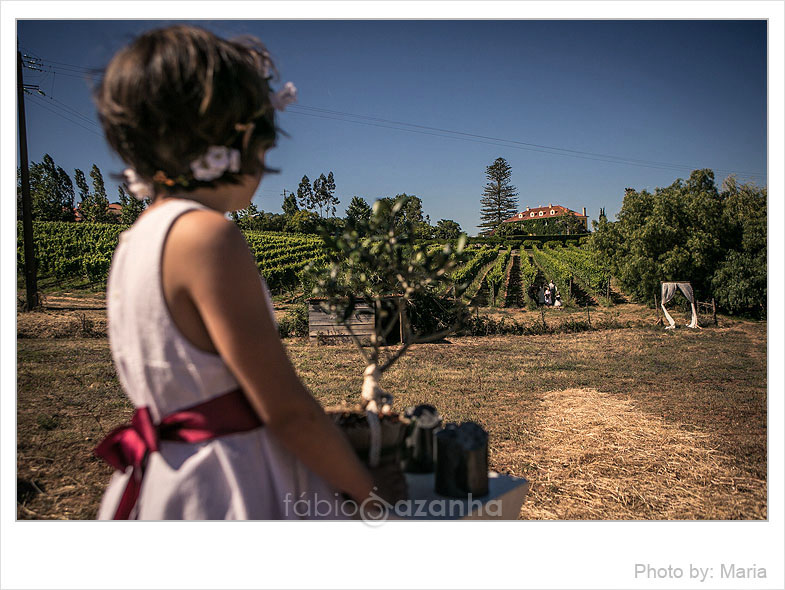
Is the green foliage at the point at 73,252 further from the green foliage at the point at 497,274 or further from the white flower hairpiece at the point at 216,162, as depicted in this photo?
the white flower hairpiece at the point at 216,162

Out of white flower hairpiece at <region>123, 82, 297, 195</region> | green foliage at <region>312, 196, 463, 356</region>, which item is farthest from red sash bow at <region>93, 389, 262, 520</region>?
green foliage at <region>312, 196, 463, 356</region>

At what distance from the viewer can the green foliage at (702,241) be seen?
1386cm

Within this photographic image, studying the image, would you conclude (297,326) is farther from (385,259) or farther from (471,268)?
(471,268)

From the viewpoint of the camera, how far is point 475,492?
3.60ft

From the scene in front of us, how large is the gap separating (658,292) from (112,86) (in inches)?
675

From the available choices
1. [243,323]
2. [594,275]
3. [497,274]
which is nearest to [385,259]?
[243,323]

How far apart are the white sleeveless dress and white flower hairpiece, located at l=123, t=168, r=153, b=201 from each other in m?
0.12

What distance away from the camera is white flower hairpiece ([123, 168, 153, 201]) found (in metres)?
0.88

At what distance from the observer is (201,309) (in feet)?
2.32

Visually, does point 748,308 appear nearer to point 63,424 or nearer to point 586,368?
point 586,368

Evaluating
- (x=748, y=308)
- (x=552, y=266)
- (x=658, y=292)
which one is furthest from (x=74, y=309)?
(x=552, y=266)

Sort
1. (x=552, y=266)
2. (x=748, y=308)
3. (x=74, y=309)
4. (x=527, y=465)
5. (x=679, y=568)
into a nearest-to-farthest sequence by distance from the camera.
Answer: (x=679, y=568), (x=527, y=465), (x=74, y=309), (x=748, y=308), (x=552, y=266)

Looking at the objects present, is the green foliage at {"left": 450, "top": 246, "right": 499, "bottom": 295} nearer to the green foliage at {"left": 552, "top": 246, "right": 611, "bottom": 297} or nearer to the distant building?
the green foliage at {"left": 552, "top": 246, "right": 611, "bottom": 297}

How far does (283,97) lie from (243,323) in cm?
44
